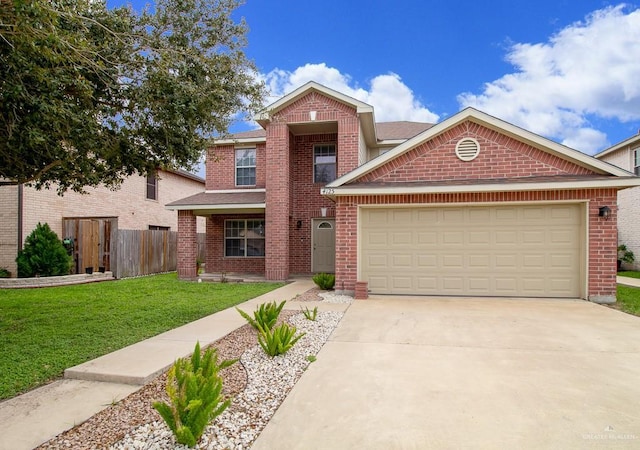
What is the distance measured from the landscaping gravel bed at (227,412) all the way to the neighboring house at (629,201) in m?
19.0

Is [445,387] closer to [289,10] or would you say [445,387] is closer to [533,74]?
[289,10]

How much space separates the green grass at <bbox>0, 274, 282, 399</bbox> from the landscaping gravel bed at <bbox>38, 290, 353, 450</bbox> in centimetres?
143

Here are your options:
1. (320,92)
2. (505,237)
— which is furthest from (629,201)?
(320,92)

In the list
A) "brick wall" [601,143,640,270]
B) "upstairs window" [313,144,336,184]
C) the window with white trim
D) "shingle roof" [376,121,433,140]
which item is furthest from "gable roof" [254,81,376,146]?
"brick wall" [601,143,640,270]

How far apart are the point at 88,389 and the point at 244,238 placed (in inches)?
473

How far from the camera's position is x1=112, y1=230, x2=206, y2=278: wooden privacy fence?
576 inches

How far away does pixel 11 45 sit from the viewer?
13.8 feet

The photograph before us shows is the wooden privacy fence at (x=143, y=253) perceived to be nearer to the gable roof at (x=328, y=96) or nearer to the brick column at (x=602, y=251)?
the gable roof at (x=328, y=96)

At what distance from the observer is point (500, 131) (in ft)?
31.2

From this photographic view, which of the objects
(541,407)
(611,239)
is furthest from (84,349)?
(611,239)

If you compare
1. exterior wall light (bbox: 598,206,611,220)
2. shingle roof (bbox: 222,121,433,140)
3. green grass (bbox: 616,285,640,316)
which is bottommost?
green grass (bbox: 616,285,640,316)

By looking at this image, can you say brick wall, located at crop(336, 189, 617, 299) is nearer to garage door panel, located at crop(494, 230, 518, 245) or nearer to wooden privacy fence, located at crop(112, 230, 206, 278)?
garage door panel, located at crop(494, 230, 518, 245)

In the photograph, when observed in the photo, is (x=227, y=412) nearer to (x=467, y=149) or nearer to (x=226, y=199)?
(x=467, y=149)

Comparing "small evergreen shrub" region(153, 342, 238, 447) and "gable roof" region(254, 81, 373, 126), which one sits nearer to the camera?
"small evergreen shrub" region(153, 342, 238, 447)
